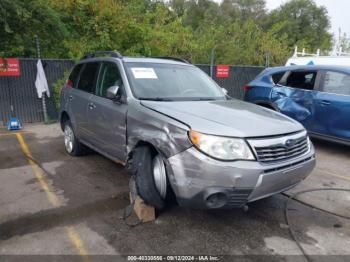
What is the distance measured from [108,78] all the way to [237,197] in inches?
98.6

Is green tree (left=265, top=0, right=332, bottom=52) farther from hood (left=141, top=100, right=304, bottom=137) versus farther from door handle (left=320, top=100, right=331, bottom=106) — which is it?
hood (left=141, top=100, right=304, bottom=137)

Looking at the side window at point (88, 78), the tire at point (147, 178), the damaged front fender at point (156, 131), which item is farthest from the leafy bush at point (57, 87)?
the tire at point (147, 178)

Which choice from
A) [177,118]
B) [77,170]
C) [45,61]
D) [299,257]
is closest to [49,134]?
[45,61]

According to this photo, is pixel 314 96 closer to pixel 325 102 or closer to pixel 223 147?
pixel 325 102

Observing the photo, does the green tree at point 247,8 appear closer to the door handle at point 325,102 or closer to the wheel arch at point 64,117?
the door handle at point 325,102

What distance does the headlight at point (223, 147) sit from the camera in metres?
2.66

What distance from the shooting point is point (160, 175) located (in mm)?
3002

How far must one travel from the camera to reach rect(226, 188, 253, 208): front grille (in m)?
2.65

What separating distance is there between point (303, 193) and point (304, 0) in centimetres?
4205

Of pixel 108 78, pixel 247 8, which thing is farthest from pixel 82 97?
pixel 247 8

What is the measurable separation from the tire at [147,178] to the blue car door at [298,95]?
14.2ft

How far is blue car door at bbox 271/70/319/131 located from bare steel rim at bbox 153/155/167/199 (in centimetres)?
435

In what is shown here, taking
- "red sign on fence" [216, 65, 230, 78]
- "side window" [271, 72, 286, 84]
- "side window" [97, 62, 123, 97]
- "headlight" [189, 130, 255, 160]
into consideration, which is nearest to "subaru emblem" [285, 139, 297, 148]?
"headlight" [189, 130, 255, 160]

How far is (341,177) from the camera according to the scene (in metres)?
4.84
